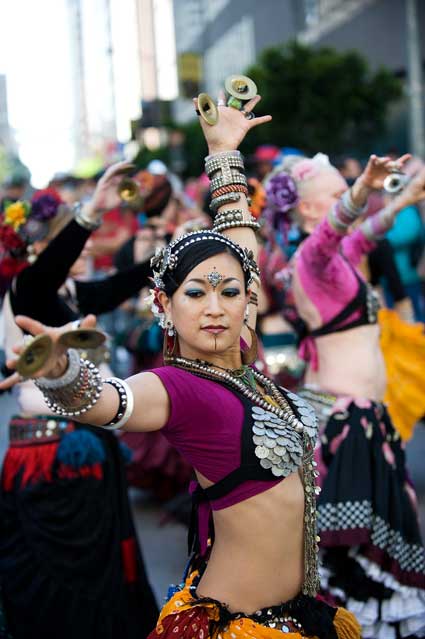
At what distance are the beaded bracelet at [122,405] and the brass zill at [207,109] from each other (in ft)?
3.15

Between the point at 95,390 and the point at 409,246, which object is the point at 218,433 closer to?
the point at 95,390

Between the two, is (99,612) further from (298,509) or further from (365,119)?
(365,119)

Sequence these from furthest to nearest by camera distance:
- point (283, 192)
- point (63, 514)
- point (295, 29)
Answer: point (295, 29) < point (283, 192) < point (63, 514)

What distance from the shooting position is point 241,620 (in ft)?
7.27

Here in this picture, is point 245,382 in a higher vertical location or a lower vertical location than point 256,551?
higher

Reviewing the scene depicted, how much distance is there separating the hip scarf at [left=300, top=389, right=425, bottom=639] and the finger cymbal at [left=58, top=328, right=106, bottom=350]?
211cm

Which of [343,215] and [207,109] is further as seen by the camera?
[343,215]

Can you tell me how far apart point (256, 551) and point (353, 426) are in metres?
1.63

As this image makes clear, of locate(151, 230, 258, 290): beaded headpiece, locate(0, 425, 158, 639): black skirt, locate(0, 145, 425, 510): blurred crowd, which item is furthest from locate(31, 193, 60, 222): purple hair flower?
locate(151, 230, 258, 290): beaded headpiece

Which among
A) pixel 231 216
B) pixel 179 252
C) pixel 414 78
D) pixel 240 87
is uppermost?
pixel 414 78

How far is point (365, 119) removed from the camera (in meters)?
20.1

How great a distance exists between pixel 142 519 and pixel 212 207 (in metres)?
3.67

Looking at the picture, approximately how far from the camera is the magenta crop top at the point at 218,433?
2.14m

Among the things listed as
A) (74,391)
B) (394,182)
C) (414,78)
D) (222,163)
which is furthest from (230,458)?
(414,78)
